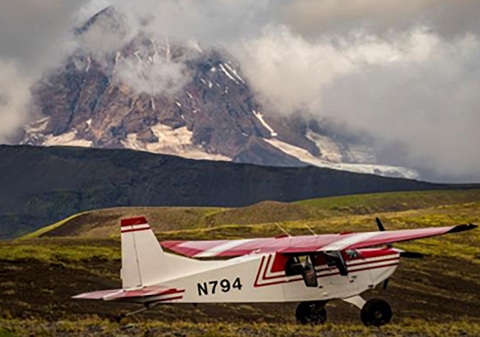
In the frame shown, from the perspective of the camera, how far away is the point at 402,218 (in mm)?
143375

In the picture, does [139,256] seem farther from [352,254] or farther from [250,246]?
[352,254]

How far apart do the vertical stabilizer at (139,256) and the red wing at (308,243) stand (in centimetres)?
396

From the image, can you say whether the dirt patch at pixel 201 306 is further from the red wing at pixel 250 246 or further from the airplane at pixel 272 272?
the airplane at pixel 272 272

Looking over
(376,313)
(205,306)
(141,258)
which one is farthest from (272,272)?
(205,306)

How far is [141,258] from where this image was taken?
24703 millimetres

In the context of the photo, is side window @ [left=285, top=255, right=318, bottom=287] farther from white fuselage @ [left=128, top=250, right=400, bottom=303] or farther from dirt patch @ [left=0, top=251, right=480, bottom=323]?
dirt patch @ [left=0, top=251, right=480, bottom=323]

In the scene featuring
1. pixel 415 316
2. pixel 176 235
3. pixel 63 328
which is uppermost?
pixel 176 235

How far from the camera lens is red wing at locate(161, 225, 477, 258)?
2600 cm

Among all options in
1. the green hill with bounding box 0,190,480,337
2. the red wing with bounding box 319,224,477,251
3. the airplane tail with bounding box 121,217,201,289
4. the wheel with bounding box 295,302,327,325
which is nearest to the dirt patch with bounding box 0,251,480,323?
the green hill with bounding box 0,190,480,337

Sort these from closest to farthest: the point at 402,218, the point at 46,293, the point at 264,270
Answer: the point at 264,270
the point at 46,293
the point at 402,218

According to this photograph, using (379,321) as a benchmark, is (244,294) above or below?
above

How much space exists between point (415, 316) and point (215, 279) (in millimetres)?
23011

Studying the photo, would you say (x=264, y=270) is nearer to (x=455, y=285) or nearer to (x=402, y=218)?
(x=455, y=285)

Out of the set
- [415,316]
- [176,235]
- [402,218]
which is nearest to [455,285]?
[415,316]
